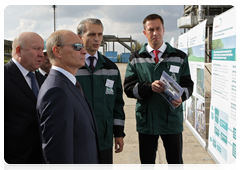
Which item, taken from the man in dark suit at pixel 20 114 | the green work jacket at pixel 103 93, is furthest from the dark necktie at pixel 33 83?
the green work jacket at pixel 103 93

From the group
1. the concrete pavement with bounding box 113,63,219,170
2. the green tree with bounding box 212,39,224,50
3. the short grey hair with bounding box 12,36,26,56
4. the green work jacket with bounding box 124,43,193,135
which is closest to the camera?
the short grey hair with bounding box 12,36,26,56

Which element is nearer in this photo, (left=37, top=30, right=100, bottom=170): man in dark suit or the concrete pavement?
(left=37, top=30, right=100, bottom=170): man in dark suit

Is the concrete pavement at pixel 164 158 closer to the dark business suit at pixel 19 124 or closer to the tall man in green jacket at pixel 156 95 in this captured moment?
the tall man in green jacket at pixel 156 95

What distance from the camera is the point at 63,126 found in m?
1.31

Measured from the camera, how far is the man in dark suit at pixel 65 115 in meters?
1.32

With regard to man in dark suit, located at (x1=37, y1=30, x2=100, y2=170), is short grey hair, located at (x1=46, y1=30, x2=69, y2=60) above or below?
above

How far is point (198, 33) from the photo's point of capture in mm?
4363

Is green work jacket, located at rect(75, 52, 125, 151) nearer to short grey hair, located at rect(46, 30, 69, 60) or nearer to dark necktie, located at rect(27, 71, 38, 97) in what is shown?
dark necktie, located at rect(27, 71, 38, 97)

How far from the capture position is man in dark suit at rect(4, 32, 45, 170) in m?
1.71

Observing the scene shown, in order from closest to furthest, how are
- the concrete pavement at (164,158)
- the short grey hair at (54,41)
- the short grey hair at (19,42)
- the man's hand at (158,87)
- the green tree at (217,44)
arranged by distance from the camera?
1. the short grey hair at (54,41)
2. the short grey hair at (19,42)
3. the man's hand at (158,87)
4. the green tree at (217,44)
5. the concrete pavement at (164,158)

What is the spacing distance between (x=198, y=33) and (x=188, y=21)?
2857 centimetres

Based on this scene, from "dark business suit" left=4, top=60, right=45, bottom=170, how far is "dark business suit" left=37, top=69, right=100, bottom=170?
0.46 metres

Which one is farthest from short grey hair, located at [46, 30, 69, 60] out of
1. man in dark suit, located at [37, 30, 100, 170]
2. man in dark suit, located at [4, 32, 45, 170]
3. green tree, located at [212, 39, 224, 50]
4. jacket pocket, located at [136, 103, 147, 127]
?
green tree, located at [212, 39, 224, 50]

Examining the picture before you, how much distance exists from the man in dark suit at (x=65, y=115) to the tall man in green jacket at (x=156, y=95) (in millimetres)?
1087
